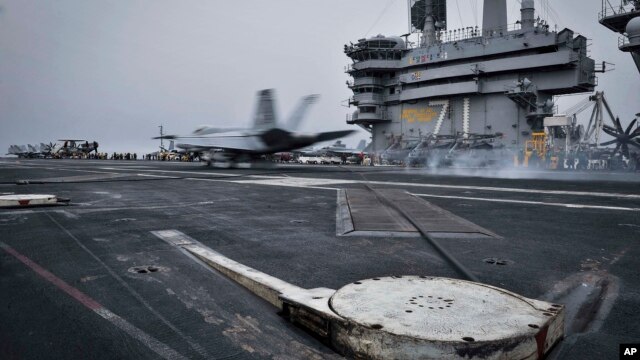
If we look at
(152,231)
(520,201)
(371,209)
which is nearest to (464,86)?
(520,201)

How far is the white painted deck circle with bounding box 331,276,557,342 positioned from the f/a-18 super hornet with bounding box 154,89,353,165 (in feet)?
76.3

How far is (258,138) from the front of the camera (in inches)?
1085

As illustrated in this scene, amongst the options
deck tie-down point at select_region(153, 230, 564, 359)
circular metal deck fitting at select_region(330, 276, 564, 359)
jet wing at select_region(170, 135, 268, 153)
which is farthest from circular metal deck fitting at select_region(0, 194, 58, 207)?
jet wing at select_region(170, 135, 268, 153)

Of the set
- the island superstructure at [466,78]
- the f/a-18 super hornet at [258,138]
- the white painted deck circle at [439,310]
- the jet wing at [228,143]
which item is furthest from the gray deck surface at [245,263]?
the island superstructure at [466,78]

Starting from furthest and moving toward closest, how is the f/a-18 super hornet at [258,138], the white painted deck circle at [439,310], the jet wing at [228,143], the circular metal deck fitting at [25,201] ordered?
the jet wing at [228,143], the f/a-18 super hornet at [258,138], the circular metal deck fitting at [25,201], the white painted deck circle at [439,310]

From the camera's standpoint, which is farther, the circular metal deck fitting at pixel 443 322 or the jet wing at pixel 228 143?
the jet wing at pixel 228 143

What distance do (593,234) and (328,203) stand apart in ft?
18.4

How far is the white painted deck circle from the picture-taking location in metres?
2.04

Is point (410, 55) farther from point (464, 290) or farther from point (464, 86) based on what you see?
point (464, 290)

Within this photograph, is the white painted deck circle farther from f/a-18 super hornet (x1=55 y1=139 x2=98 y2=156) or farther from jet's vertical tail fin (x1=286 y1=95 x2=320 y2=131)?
f/a-18 super hornet (x1=55 y1=139 x2=98 y2=156)

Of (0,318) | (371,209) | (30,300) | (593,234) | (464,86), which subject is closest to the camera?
(0,318)

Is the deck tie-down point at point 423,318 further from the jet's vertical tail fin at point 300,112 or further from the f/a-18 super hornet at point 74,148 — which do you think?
the f/a-18 super hornet at point 74,148

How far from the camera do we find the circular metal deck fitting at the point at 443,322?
191cm

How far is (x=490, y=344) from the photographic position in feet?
6.19
